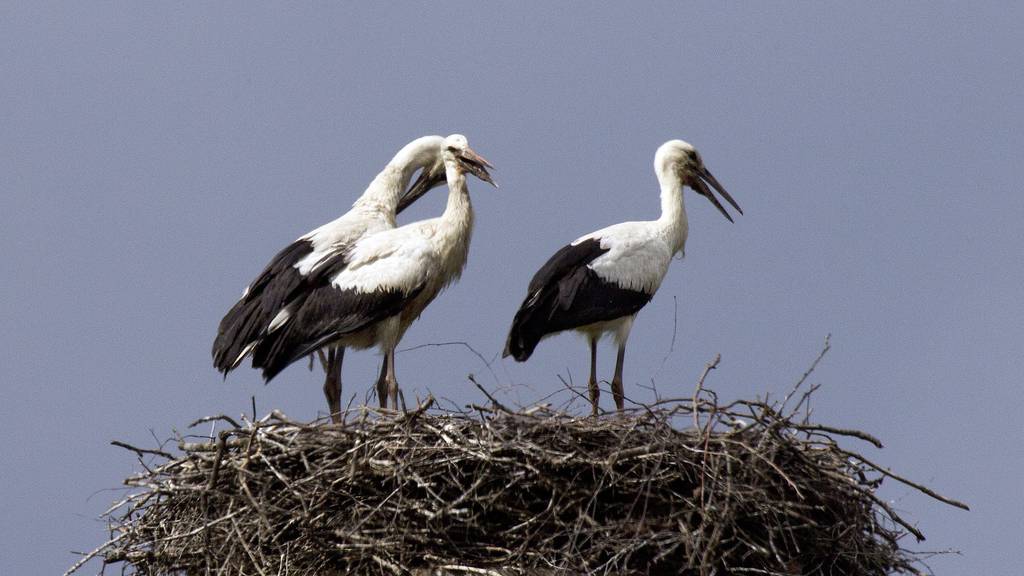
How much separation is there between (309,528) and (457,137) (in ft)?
11.5

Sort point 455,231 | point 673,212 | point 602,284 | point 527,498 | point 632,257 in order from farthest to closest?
point 673,212
point 632,257
point 602,284
point 455,231
point 527,498

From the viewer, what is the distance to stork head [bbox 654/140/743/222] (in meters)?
11.6

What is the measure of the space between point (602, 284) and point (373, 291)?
1.55 m

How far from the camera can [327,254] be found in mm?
9977

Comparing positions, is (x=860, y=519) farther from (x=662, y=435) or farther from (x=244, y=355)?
(x=244, y=355)

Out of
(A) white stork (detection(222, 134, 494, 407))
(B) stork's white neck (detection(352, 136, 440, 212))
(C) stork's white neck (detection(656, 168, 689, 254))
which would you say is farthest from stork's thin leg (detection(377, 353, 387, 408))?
(C) stork's white neck (detection(656, 168, 689, 254))

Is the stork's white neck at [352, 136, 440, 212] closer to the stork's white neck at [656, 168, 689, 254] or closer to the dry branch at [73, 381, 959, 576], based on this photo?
the stork's white neck at [656, 168, 689, 254]

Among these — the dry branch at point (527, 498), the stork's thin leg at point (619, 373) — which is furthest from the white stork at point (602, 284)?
the dry branch at point (527, 498)

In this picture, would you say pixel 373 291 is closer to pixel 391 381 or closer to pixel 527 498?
pixel 391 381

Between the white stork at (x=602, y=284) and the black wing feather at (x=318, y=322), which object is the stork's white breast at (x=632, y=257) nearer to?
the white stork at (x=602, y=284)

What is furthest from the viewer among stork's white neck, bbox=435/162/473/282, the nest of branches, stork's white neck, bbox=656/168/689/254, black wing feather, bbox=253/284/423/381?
stork's white neck, bbox=656/168/689/254

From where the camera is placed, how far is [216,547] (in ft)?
26.1

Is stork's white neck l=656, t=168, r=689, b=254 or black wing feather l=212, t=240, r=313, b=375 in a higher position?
stork's white neck l=656, t=168, r=689, b=254

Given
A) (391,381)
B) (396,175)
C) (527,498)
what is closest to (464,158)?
(396,175)
